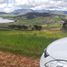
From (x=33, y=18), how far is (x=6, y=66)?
1967mm

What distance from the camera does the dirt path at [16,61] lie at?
745 cm

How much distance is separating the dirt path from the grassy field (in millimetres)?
299

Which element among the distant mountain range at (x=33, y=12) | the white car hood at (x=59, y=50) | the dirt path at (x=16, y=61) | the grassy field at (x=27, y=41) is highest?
the white car hood at (x=59, y=50)

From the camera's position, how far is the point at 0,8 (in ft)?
29.9

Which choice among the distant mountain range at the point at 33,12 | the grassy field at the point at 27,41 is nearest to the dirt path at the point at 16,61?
the grassy field at the point at 27,41

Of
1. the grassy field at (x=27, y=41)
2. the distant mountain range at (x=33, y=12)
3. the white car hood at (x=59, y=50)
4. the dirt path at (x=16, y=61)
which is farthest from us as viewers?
the distant mountain range at (x=33, y=12)

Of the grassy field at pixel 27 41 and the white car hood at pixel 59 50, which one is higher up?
the white car hood at pixel 59 50

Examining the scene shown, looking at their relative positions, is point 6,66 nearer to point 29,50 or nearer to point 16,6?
point 29,50

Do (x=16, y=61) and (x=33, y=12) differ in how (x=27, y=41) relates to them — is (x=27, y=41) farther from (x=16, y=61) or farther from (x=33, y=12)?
(x=16, y=61)

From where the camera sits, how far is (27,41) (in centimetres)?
869

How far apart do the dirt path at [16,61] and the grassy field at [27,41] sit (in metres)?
0.30

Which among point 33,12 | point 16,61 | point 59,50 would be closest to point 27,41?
point 33,12

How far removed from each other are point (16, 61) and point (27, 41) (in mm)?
1075

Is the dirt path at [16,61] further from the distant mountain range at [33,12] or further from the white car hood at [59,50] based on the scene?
the white car hood at [59,50]
